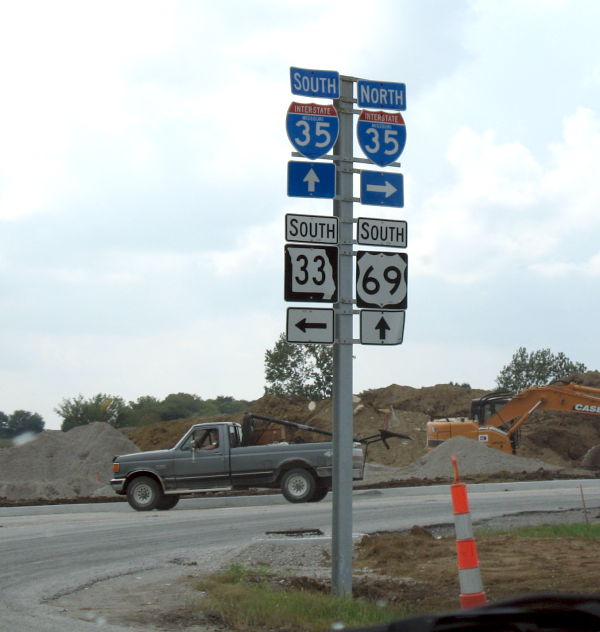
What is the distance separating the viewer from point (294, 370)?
81875 mm

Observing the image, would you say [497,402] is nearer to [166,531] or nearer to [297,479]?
[297,479]

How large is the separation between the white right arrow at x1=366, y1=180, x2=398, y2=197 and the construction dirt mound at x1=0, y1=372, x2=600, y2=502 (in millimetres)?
15426

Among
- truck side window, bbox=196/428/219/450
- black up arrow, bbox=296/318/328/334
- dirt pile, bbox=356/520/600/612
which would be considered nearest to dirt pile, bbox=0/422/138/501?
truck side window, bbox=196/428/219/450

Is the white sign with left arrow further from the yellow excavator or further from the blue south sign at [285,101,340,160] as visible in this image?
the yellow excavator

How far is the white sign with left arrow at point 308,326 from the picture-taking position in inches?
355

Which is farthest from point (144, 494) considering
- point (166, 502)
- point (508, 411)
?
point (508, 411)

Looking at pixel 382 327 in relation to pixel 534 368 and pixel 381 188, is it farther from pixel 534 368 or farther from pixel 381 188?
pixel 534 368

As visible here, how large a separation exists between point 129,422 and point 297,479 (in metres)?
68.4

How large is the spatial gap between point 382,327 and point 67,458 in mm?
30413

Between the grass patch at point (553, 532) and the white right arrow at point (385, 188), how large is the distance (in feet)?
→ 18.3

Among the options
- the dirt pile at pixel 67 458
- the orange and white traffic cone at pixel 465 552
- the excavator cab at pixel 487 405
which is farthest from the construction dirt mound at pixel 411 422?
the orange and white traffic cone at pixel 465 552

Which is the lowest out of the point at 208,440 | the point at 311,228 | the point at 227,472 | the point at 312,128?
the point at 227,472

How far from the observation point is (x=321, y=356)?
81.2 meters

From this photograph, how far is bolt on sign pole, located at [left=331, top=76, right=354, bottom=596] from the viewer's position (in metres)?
8.88
